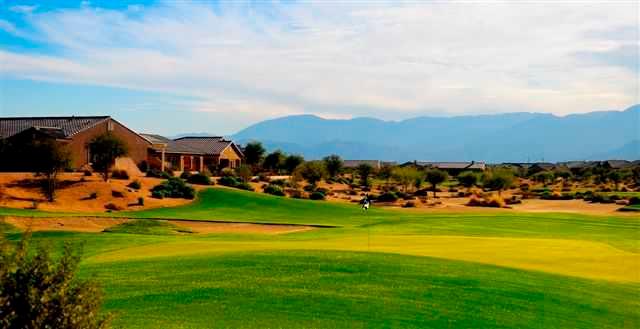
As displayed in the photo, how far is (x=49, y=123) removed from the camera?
67.6 meters

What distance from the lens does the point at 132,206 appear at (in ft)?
165

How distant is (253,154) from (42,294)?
95.7m

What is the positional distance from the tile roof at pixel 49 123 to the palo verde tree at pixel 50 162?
14162 mm

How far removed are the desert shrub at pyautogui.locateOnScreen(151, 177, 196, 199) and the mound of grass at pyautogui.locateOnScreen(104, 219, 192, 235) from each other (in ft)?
48.3

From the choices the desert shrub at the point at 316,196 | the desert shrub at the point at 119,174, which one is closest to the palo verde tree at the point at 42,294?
the desert shrub at the point at 119,174

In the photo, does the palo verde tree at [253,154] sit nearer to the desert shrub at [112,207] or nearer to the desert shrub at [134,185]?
the desert shrub at [134,185]

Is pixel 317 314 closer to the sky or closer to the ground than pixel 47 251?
closer to the ground

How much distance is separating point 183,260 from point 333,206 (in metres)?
39.0

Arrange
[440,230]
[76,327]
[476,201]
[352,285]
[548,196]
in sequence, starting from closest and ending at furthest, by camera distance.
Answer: [76,327], [352,285], [440,230], [476,201], [548,196]

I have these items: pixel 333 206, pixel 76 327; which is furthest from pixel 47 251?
pixel 333 206


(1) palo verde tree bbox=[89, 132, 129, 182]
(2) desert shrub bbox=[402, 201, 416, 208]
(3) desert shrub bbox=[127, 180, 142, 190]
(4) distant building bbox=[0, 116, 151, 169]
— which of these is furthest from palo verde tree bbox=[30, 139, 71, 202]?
(2) desert shrub bbox=[402, 201, 416, 208]

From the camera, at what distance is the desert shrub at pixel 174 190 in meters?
55.3

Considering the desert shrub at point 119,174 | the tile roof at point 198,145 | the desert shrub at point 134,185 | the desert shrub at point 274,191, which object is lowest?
the desert shrub at point 274,191

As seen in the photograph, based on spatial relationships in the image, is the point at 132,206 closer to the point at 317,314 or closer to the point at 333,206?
the point at 333,206
